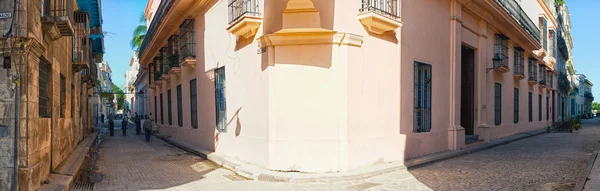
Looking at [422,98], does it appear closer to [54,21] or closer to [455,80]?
[455,80]

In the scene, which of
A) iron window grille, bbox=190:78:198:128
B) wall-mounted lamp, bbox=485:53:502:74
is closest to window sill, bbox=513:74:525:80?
wall-mounted lamp, bbox=485:53:502:74

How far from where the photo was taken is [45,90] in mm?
7770

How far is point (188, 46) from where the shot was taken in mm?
14422

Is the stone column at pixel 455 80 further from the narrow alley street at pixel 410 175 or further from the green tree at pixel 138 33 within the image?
the green tree at pixel 138 33

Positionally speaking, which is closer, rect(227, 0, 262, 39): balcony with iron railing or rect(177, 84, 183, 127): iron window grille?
rect(227, 0, 262, 39): balcony with iron railing

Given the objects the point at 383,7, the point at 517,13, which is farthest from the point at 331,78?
the point at 517,13

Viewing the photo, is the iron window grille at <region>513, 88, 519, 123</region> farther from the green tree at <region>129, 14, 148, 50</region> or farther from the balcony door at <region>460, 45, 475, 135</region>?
the green tree at <region>129, 14, 148, 50</region>

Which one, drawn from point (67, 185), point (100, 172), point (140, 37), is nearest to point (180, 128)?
point (100, 172)

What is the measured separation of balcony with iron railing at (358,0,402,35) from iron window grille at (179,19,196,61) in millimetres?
6892

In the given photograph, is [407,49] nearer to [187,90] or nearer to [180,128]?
[187,90]

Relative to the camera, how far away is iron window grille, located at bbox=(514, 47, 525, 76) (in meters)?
20.1

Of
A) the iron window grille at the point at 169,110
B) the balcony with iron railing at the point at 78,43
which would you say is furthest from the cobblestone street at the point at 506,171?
the iron window grille at the point at 169,110

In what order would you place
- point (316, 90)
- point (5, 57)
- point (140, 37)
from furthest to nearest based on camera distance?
point (140, 37) < point (316, 90) < point (5, 57)

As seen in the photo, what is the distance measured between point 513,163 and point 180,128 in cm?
1114
